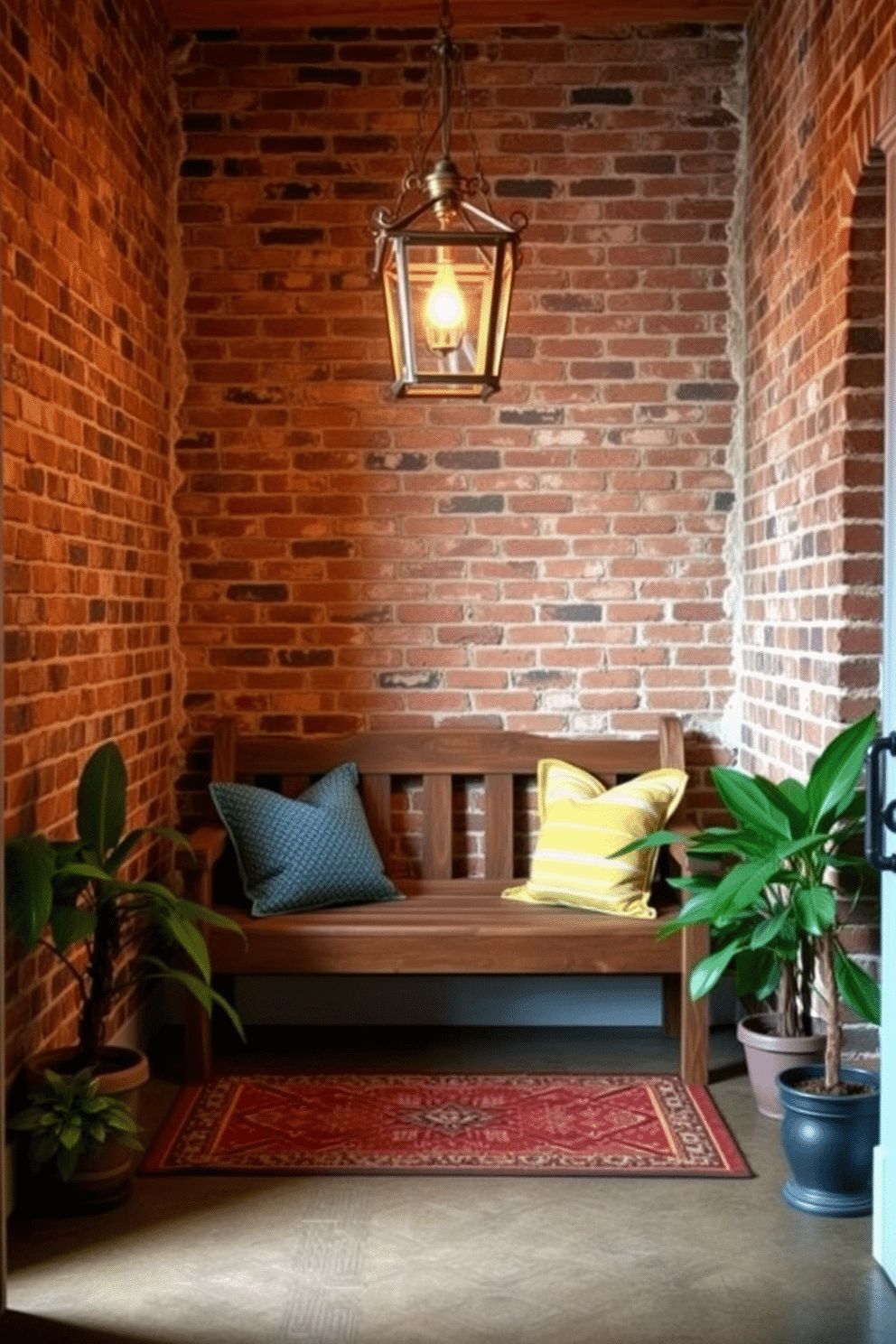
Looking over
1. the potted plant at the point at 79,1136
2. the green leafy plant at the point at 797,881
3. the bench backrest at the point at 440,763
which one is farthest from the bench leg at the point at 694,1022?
the potted plant at the point at 79,1136

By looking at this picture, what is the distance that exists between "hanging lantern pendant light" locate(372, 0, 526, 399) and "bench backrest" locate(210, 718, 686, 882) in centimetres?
157

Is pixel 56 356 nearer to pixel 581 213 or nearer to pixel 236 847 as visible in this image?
pixel 236 847

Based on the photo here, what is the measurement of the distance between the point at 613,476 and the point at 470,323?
5.03 feet

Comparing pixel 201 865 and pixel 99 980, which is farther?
pixel 201 865

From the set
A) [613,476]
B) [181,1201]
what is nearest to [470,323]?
[613,476]

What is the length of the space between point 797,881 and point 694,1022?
Result: 967 mm

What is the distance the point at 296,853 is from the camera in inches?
184

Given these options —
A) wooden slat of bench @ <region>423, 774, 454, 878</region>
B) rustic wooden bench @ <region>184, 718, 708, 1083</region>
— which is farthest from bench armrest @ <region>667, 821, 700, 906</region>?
wooden slat of bench @ <region>423, 774, 454, 878</region>

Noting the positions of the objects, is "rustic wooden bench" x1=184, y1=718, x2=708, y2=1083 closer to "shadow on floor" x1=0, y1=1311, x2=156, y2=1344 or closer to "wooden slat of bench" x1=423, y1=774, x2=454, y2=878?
"wooden slat of bench" x1=423, y1=774, x2=454, y2=878

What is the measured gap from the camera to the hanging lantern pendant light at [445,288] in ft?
11.6

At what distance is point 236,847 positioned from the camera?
4.71 metres

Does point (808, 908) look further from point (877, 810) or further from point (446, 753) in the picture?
point (446, 753)

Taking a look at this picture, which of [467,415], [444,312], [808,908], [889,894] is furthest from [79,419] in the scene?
[889,894]

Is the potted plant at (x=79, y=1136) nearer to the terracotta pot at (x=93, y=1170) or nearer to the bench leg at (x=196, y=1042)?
the terracotta pot at (x=93, y=1170)
